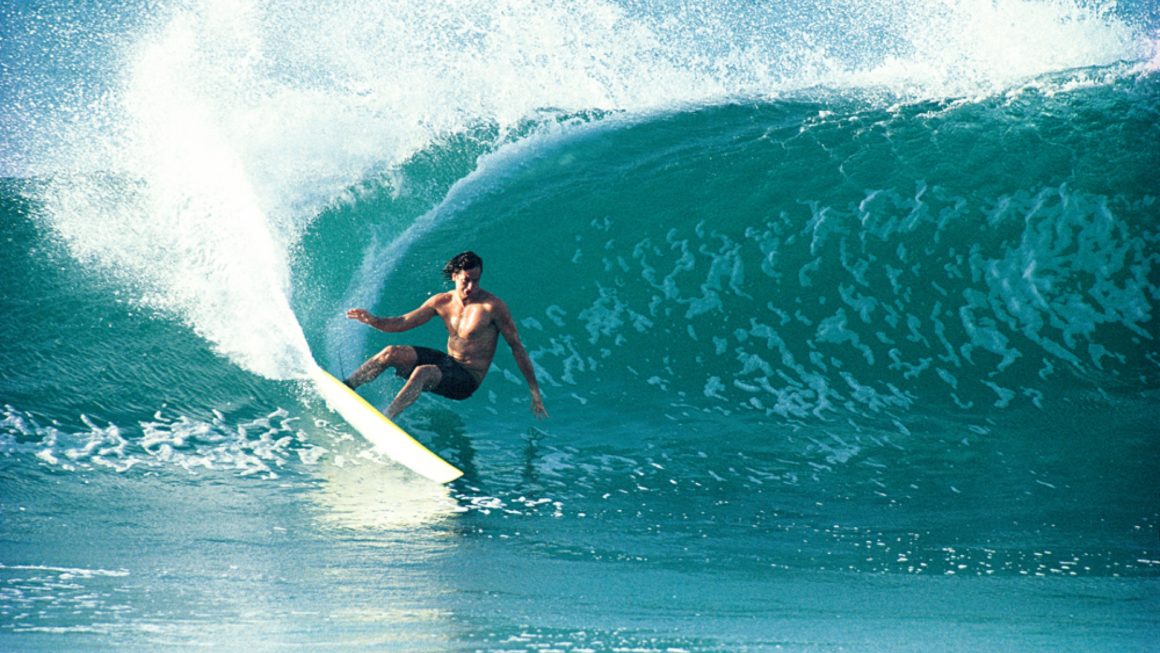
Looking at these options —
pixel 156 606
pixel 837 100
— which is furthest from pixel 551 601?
pixel 837 100

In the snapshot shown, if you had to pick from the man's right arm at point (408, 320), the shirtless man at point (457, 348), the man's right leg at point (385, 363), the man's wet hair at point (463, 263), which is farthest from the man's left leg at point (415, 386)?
the man's wet hair at point (463, 263)

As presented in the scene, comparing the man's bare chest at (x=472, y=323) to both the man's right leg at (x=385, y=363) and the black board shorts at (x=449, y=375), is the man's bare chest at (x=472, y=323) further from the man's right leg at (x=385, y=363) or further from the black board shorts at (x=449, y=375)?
the man's right leg at (x=385, y=363)

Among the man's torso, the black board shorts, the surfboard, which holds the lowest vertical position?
the surfboard

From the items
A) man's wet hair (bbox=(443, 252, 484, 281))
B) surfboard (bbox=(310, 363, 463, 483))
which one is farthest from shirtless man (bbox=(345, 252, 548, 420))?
surfboard (bbox=(310, 363, 463, 483))

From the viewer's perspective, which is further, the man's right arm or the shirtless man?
the man's right arm

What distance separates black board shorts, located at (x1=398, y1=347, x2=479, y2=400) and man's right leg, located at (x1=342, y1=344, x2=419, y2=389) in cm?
3

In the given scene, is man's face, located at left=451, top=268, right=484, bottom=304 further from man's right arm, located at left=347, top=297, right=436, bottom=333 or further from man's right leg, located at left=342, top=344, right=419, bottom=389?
man's right leg, located at left=342, top=344, right=419, bottom=389

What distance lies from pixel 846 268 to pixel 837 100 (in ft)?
9.07

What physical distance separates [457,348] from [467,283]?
16.0 inches

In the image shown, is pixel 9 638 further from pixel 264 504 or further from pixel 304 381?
pixel 304 381

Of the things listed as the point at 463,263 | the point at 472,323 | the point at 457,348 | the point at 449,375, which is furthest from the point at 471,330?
the point at 463,263

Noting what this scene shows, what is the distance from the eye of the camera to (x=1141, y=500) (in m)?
5.03

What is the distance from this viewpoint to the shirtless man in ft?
18.2

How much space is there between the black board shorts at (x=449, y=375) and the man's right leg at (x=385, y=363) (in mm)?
32
